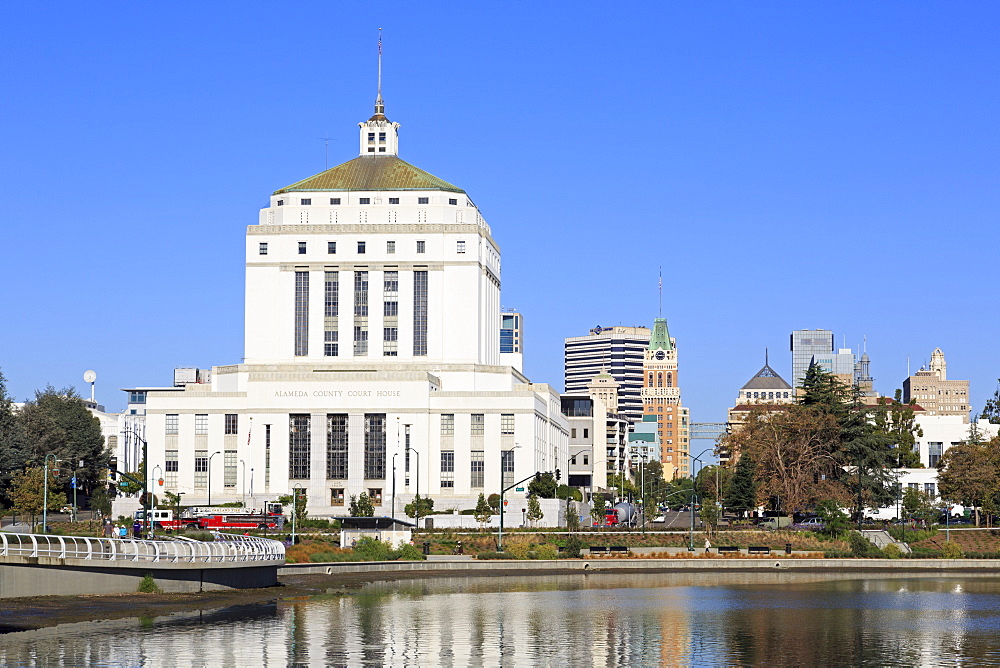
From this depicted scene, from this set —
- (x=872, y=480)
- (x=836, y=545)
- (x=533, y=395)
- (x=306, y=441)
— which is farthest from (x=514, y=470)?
(x=836, y=545)

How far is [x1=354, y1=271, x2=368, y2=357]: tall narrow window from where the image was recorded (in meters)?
159

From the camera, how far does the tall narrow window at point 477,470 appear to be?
14751 cm

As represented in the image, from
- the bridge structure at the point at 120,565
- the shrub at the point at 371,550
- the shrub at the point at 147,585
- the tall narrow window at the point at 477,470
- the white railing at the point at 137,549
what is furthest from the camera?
the tall narrow window at the point at 477,470

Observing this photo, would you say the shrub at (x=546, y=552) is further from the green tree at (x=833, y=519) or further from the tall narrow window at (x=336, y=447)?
the tall narrow window at (x=336, y=447)

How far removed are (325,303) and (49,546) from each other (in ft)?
349

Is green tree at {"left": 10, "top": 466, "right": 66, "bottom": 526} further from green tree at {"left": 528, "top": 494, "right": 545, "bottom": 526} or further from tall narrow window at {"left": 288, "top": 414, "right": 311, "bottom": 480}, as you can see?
green tree at {"left": 528, "top": 494, "right": 545, "bottom": 526}

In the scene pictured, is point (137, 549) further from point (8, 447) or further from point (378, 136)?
point (378, 136)


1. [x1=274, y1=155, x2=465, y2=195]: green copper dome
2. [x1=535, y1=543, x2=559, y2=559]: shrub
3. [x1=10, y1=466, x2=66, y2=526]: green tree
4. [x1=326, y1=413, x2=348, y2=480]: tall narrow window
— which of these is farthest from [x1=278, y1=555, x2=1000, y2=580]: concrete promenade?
[x1=274, y1=155, x2=465, y2=195]: green copper dome

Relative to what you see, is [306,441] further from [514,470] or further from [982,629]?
[982,629]

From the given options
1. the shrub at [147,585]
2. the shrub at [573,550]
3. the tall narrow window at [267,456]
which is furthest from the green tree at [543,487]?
the shrub at [147,585]

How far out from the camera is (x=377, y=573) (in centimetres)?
8619

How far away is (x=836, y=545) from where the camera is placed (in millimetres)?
108062

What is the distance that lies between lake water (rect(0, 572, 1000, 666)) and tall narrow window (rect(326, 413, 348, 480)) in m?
71.8

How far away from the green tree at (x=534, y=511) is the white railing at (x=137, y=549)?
229 feet
